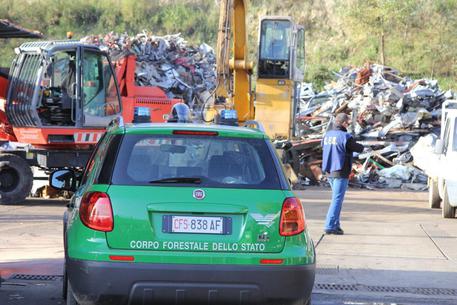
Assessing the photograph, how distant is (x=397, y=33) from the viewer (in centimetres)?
4772

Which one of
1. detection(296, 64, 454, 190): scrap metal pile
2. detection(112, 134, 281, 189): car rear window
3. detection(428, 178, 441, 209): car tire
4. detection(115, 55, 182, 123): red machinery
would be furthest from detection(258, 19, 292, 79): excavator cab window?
detection(112, 134, 281, 189): car rear window

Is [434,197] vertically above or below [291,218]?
below

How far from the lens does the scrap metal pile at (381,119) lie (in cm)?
2491

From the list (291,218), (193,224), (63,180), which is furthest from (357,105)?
(193,224)

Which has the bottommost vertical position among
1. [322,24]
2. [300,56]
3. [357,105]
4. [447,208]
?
[357,105]

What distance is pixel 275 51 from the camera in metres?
24.3

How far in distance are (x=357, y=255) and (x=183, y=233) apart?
560 cm

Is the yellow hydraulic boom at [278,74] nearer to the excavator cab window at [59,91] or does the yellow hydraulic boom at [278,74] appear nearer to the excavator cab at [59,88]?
the excavator cab at [59,88]

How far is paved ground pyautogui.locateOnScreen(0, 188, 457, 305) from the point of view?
925cm

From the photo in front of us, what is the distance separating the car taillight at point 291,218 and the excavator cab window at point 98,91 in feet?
36.0

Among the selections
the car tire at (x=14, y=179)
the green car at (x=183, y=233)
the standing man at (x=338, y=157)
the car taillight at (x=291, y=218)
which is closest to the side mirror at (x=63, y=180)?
the green car at (x=183, y=233)

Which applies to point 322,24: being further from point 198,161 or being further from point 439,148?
point 198,161

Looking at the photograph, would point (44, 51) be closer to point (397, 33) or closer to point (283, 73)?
point (283, 73)

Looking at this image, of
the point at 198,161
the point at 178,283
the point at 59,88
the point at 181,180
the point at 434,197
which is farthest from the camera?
the point at 434,197
